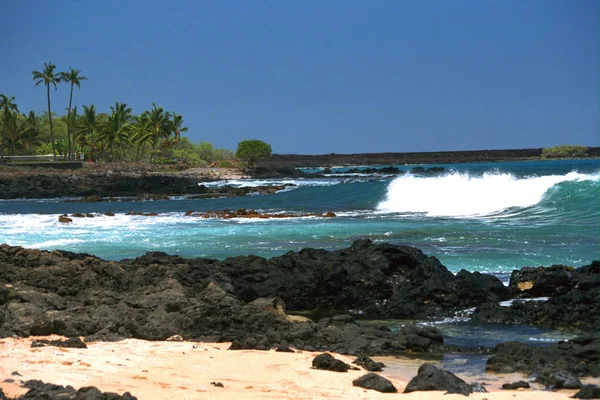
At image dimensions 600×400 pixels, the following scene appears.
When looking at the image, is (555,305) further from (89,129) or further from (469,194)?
(89,129)

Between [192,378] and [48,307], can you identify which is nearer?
[192,378]

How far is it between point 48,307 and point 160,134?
289ft

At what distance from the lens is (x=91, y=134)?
83.9 meters

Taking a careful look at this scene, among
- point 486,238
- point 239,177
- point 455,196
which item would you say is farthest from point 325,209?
point 239,177

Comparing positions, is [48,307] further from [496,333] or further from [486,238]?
[486,238]

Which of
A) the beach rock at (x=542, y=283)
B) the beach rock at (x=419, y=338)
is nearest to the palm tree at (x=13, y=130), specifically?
the beach rock at (x=542, y=283)

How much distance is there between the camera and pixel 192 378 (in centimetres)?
684

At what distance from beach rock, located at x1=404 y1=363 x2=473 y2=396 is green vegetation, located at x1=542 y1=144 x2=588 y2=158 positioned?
16453 cm

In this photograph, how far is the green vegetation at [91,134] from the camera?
79.4 metres

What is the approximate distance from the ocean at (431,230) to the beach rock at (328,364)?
3.51 ft

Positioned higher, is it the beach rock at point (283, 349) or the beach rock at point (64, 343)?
the beach rock at point (64, 343)

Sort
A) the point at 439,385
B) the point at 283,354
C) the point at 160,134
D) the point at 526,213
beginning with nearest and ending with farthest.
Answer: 1. the point at 439,385
2. the point at 283,354
3. the point at 526,213
4. the point at 160,134

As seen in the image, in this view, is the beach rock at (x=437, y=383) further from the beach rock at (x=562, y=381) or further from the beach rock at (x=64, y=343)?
the beach rock at (x=64, y=343)

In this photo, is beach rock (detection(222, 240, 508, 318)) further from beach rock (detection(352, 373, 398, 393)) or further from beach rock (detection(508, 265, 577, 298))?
beach rock (detection(352, 373, 398, 393))
